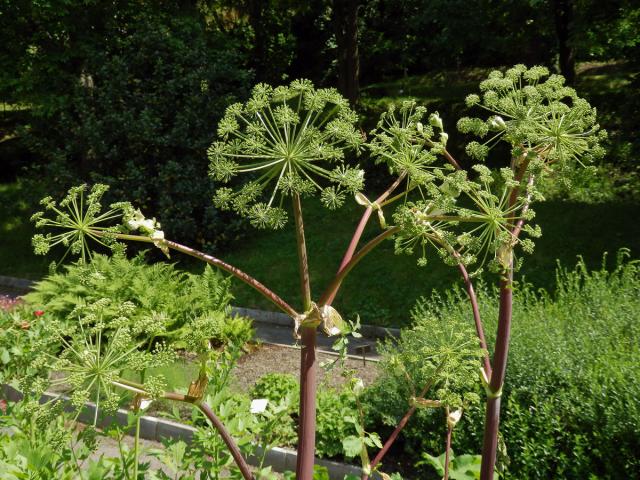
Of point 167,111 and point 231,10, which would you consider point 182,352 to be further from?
point 231,10

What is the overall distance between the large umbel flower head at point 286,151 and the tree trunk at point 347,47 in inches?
805

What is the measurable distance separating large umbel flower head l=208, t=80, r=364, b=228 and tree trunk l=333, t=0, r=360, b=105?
20.4 m

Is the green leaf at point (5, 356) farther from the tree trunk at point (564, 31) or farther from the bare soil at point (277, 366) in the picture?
the tree trunk at point (564, 31)

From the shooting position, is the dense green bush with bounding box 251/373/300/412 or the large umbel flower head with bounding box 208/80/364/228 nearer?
the large umbel flower head with bounding box 208/80/364/228

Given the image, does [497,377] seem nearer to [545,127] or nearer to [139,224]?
[545,127]

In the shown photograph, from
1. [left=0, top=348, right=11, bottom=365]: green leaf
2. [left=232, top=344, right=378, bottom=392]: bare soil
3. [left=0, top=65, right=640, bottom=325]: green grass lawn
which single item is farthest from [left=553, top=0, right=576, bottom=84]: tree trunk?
[left=0, top=348, right=11, bottom=365]: green leaf

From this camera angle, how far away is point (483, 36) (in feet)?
59.4

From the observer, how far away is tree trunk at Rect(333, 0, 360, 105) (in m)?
21.7

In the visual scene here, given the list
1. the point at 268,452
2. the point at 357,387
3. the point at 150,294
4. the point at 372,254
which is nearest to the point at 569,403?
the point at 268,452

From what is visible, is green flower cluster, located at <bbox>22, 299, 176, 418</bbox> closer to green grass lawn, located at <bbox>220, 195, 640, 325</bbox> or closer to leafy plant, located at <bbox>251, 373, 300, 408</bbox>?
leafy plant, located at <bbox>251, 373, 300, 408</bbox>

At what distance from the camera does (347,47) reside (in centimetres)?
2169

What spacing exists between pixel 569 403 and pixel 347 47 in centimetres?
1779

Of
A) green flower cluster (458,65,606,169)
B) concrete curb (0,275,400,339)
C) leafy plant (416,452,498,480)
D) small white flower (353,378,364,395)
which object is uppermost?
green flower cluster (458,65,606,169)

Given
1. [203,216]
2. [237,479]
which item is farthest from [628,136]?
[237,479]
